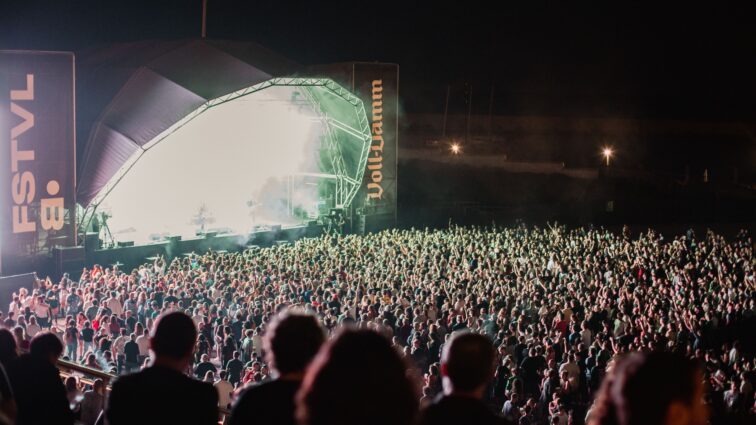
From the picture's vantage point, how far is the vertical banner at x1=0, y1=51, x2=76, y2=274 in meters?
18.2

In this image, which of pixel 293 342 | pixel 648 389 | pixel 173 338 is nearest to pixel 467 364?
pixel 293 342

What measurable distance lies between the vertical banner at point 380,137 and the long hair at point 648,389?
84.3ft

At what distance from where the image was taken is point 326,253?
18.6 metres

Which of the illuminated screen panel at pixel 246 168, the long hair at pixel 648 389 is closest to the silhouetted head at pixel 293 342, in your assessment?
the long hair at pixel 648 389

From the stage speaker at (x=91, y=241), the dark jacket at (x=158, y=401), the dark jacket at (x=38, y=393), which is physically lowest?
the stage speaker at (x=91, y=241)

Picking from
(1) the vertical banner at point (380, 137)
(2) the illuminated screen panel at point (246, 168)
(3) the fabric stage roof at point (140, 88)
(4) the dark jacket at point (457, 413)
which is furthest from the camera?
(1) the vertical banner at point (380, 137)

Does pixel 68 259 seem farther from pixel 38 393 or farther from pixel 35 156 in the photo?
pixel 38 393

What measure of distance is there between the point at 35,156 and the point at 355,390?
756 inches

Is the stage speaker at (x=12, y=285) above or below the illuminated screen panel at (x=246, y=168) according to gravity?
below

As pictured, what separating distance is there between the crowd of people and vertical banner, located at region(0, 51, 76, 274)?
2.82m

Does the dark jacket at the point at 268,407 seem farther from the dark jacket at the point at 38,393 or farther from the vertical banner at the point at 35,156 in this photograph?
the vertical banner at the point at 35,156

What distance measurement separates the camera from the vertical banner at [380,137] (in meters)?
28.0

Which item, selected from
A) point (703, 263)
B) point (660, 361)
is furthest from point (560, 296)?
point (660, 361)

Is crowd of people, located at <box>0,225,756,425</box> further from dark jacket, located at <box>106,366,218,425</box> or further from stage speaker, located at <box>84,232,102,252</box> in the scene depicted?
stage speaker, located at <box>84,232,102,252</box>
